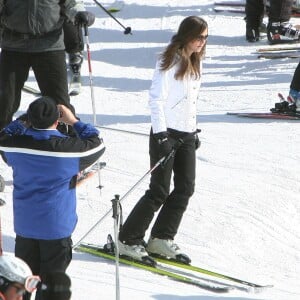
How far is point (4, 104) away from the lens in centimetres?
680

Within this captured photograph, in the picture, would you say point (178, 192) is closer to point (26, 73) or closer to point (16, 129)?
point (26, 73)

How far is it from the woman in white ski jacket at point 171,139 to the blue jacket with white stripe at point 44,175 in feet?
3.85

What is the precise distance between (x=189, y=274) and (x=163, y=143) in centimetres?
92

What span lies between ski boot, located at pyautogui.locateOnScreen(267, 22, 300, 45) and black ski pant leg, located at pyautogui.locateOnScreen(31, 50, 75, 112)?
561 cm

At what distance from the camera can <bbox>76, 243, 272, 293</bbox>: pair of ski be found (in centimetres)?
600

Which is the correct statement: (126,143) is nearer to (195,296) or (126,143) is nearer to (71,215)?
(195,296)

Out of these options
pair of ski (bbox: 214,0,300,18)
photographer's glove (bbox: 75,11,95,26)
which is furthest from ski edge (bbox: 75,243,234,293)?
pair of ski (bbox: 214,0,300,18)

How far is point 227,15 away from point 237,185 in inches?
334

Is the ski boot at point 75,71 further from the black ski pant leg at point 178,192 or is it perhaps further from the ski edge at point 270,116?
the black ski pant leg at point 178,192

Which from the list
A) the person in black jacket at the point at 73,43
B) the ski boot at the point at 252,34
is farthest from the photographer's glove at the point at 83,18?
the ski boot at the point at 252,34

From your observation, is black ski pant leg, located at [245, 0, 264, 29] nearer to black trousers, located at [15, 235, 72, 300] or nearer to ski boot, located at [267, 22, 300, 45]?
ski boot, located at [267, 22, 300, 45]

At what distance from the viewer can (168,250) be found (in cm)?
634


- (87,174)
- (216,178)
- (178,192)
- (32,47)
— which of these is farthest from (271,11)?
(178,192)

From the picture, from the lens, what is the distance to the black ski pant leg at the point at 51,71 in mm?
6723
